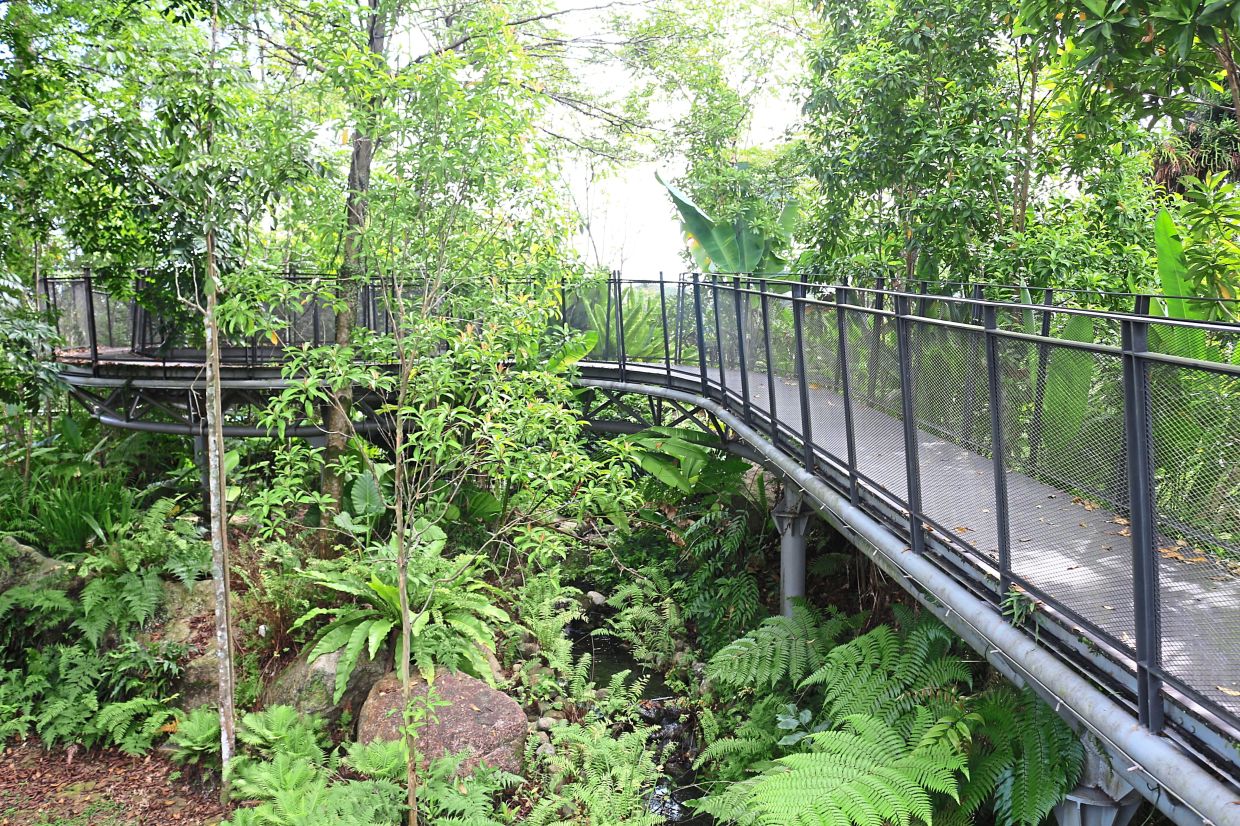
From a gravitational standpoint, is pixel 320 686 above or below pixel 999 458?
below

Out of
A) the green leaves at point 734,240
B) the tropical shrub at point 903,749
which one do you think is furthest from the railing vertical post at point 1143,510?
the green leaves at point 734,240

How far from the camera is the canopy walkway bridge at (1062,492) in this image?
251 cm

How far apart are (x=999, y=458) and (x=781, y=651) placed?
11.8 feet

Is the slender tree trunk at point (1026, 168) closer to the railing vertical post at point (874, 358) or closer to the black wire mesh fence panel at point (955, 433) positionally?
the railing vertical post at point (874, 358)

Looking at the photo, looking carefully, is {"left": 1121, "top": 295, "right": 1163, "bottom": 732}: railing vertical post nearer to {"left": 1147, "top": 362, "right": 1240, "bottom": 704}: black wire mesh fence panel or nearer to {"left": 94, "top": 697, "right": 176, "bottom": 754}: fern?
{"left": 1147, "top": 362, "right": 1240, "bottom": 704}: black wire mesh fence panel

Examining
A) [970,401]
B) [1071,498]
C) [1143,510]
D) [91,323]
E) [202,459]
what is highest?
[91,323]

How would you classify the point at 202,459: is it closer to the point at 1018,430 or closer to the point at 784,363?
the point at 784,363

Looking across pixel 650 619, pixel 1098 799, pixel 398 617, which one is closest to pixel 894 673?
pixel 1098 799

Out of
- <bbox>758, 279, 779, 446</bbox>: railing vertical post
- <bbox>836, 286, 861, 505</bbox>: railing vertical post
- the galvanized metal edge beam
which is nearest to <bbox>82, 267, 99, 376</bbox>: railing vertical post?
<bbox>758, 279, 779, 446</bbox>: railing vertical post

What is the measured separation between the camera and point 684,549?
1062cm

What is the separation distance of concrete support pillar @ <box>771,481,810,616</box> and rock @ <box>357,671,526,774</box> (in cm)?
256

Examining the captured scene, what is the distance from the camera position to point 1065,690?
3027 mm

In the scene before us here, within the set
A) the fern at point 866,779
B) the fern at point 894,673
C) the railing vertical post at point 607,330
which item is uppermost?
the railing vertical post at point 607,330

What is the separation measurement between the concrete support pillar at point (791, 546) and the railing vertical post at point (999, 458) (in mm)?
3729
